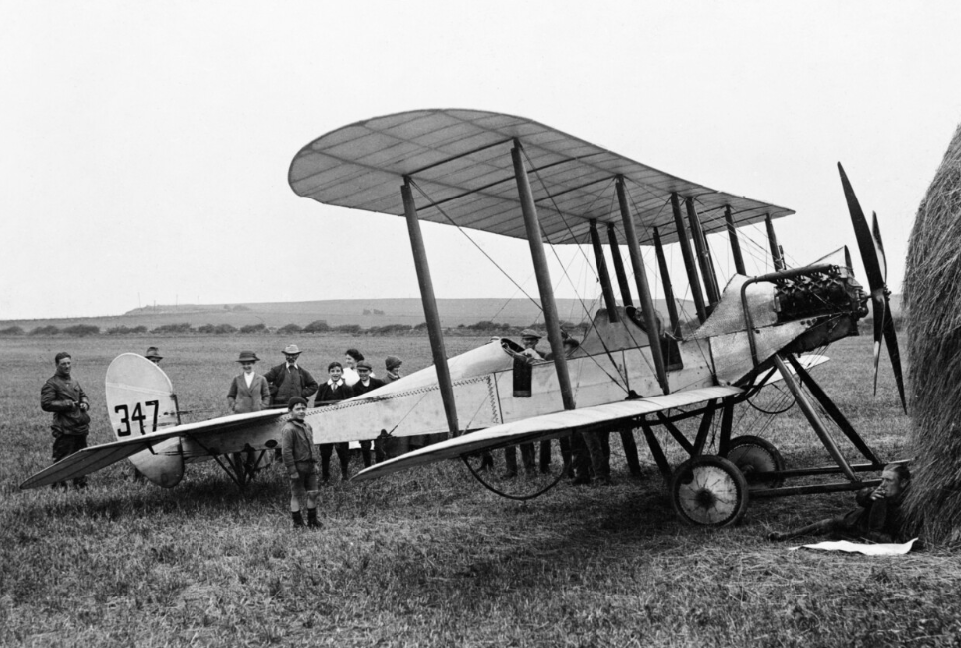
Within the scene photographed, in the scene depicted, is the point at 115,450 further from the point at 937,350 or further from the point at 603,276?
the point at 937,350

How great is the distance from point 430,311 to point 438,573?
2136 mm

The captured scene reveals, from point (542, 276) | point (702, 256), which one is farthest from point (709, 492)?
point (702, 256)

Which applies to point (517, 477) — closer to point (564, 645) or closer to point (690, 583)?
point (690, 583)

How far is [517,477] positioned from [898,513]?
15.4ft

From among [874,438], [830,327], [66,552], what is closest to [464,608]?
[66,552]

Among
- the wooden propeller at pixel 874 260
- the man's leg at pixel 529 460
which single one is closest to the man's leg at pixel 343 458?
the man's leg at pixel 529 460

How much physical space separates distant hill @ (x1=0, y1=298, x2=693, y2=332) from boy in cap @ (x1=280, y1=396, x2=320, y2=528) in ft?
124

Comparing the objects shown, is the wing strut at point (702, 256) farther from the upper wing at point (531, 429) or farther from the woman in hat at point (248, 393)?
the woman in hat at point (248, 393)

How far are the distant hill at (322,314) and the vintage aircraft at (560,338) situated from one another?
36395mm

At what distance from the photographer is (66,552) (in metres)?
6.19

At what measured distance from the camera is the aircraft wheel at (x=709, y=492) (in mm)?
6043

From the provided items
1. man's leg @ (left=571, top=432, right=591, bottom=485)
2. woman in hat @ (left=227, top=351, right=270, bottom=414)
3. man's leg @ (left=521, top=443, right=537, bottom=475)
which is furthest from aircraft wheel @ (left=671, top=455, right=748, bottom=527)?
woman in hat @ (left=227, top=351, right=270, bottom=414)

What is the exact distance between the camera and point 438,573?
5457mm

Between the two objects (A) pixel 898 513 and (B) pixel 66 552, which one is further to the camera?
(B) pixel 66 552
